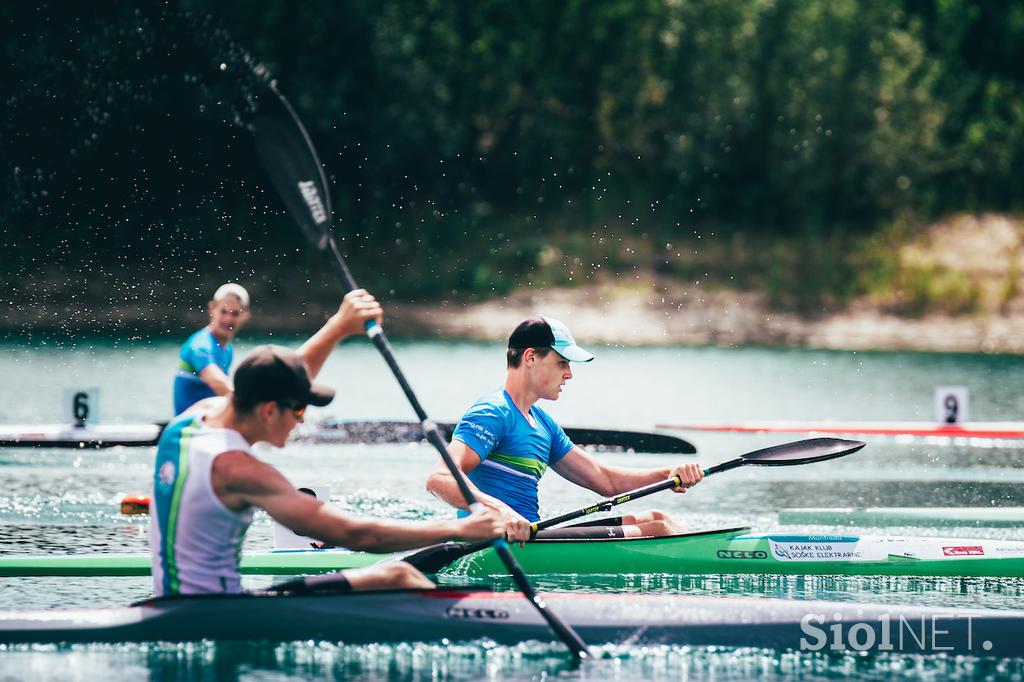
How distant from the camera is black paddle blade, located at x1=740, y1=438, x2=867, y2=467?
9.29 meters

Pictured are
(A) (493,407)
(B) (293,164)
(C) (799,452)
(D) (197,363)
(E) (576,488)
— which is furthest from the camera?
(E) (576,488)

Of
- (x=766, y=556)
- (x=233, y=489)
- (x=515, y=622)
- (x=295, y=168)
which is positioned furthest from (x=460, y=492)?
(x=766, y=556)

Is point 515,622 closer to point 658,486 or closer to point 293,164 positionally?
point 658,486

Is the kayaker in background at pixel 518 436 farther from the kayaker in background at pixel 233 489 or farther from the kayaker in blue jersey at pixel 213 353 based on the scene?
the kayaker in blue jersey at pixel 213 353

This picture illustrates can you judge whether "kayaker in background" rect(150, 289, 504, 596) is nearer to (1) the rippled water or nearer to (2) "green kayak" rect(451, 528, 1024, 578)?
(1) the rippled water

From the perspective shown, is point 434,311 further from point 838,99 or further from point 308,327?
point 838,99

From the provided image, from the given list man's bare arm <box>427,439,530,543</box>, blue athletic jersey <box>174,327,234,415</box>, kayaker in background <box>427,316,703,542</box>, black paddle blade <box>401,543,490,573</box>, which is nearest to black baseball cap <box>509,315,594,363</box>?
kayaker in background <box>427,316,703,542</box>

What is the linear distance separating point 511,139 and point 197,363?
124 feet

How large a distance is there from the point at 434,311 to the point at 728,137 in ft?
44.2

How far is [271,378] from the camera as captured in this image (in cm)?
603

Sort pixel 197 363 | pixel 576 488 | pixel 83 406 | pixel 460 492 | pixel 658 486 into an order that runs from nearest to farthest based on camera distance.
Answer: pixel 460 492 → pixel 658 486 → pixel 197 363 → pixel 576 488 → pixel 83 406

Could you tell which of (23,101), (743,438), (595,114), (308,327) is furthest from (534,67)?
(743,438)

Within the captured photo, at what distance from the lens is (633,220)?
45.5 meters

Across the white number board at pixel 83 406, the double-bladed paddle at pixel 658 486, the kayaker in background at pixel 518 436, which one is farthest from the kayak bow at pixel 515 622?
the white number board at pixel 83 406
